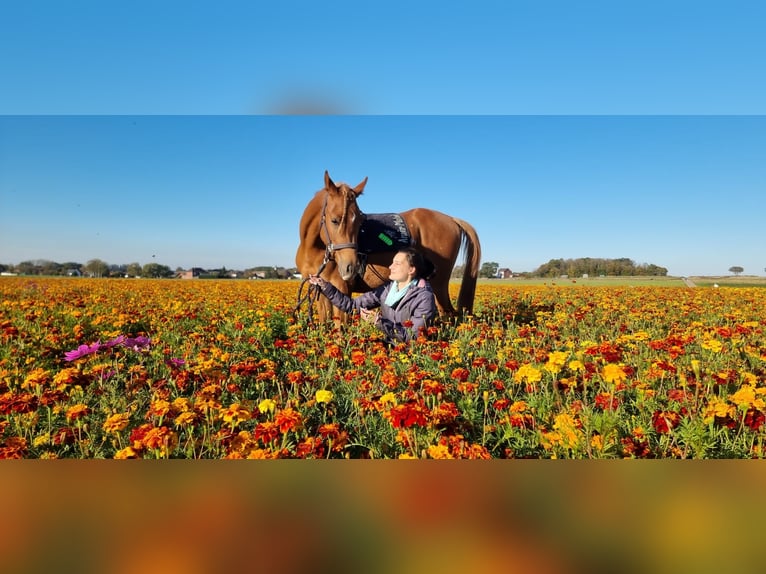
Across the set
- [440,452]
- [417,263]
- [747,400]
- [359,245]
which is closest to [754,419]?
[747,400]

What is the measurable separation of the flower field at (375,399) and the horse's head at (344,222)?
68cm

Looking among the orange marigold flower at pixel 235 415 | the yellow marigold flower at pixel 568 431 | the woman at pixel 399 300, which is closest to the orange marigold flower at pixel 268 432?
the orange marigold flower at pixel 235 415

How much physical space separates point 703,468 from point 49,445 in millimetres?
2268

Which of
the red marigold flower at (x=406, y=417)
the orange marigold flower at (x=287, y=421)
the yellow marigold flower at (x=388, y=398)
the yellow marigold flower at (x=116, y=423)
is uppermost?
the red marigold flower at (x=406, y=417)

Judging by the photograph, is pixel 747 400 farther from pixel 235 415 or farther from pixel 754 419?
pixel 235 415

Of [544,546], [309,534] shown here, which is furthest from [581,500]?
[309,534]

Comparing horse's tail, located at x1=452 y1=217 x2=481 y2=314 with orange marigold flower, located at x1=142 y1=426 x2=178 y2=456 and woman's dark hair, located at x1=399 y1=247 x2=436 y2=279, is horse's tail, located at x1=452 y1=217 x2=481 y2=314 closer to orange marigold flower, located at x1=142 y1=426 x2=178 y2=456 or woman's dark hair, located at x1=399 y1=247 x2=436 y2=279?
woman's dark hair, located at x1=399 y1=247 x2=436 y2=279

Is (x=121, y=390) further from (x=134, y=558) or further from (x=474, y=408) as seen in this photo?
(x=134, y=558)

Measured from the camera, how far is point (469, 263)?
7191mm

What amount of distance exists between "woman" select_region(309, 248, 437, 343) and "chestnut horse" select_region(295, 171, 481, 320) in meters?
0.27

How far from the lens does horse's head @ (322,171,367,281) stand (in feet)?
14.0

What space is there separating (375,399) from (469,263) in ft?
17.0

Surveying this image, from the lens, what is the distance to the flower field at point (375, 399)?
5.18ft

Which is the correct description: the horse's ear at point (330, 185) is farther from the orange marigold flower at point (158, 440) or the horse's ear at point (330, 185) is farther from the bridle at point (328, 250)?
the orange marigold flower at point (158, 440)
